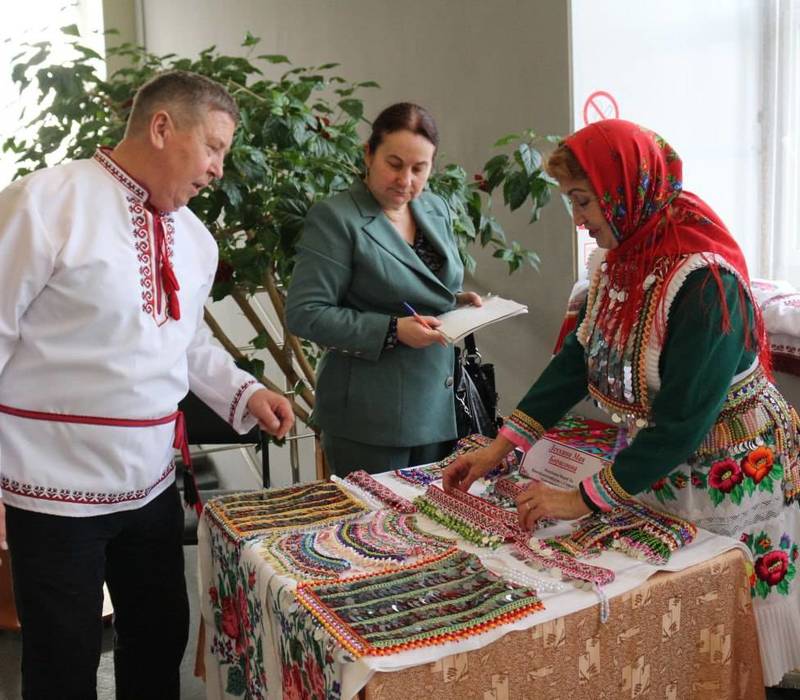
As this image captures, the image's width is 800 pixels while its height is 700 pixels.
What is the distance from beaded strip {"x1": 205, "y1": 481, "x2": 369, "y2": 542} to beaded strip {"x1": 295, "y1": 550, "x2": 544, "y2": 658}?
271 mm

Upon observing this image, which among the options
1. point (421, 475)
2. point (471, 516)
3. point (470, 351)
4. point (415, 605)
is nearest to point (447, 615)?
point (415, 605)

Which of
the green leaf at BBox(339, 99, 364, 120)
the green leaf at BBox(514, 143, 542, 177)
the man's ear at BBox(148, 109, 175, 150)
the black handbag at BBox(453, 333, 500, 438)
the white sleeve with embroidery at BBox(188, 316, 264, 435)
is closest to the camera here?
the man's ear at BBox(148, 109, 175, 150)

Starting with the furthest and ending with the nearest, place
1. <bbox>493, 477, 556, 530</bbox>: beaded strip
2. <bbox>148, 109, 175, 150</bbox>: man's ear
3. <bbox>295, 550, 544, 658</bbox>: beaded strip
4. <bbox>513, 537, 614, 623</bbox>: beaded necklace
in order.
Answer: <bbox>493, 477, 556, 530</bbox>: beaded strip
<bbox>148, 109, 175, 150</bbox>: man's ear
<bbox>513, 537, 614, 623</bbox>: beaded necklace
<bbox>295, 550, 544, 658</bbox>: beaded strip

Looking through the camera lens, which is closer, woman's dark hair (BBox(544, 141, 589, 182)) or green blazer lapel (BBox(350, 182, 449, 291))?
woman's dark hair (BBox(544, 141, 589, 182))

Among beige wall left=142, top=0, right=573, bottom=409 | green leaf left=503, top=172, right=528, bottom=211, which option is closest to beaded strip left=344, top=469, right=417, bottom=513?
green leaf left=503, top=172, right=528, bottom=211

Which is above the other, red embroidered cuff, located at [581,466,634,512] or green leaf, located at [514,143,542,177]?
green leaf, located at [514,143,542,177]

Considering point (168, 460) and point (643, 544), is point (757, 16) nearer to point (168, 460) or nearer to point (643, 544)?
point (643, 544)

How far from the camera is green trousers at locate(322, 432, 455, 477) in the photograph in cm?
212

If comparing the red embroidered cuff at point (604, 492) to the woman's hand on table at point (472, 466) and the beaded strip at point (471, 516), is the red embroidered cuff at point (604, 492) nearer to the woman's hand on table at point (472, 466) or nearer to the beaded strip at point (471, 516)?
the beaded strip at point (471, 516)

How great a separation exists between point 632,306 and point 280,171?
152cm

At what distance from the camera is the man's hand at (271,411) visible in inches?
70.4

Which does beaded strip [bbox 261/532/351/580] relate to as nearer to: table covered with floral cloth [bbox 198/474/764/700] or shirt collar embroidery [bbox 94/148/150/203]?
table covered with floral cloth [bbox 198/474/764/700]

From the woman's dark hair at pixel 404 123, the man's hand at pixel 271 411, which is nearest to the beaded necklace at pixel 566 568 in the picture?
the man's hand at pixel 271 411

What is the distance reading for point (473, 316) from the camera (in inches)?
81.4
